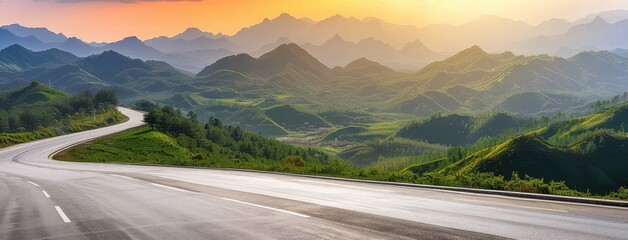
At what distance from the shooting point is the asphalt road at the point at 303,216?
1057cm

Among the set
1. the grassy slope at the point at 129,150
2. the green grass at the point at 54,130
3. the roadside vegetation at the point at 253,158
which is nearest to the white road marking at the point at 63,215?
the roadside vegetation at the point at 253,158

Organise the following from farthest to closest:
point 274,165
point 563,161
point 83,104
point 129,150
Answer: point 83,104, point 563,161, point 129,150, point 274,165

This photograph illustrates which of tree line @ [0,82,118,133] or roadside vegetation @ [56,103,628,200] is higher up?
tree line @ [0,82,118,133]

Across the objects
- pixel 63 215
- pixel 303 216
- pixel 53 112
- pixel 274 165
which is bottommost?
pixel 63 215

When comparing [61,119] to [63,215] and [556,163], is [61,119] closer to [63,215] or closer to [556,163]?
[556,163]

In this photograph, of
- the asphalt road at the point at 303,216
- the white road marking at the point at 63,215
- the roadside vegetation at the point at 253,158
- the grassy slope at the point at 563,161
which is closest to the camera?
the asphalt road at the point at 303,216

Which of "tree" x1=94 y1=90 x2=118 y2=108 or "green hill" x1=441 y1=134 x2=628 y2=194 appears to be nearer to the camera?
"green hill" x1=441 y1=134 x2=628 y2=194

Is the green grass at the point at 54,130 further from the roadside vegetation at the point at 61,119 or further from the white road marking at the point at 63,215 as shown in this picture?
the white road marking at the point at 63,215

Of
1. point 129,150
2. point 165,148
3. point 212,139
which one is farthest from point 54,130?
point 212,139

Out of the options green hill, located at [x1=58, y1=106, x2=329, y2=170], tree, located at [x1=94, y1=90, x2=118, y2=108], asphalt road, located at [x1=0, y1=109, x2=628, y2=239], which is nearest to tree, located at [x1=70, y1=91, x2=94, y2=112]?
tree, located at [x1=94, y1=90, x2=118, y2=108]

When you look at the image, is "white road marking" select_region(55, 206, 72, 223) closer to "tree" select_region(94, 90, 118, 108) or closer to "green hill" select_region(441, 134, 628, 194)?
"green hill" select_region(441, 134, 628, 194)

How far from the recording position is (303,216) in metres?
12.9

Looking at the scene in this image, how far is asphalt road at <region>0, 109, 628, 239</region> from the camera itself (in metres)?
10.6

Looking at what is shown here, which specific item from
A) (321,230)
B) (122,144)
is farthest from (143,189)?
(122,144)
